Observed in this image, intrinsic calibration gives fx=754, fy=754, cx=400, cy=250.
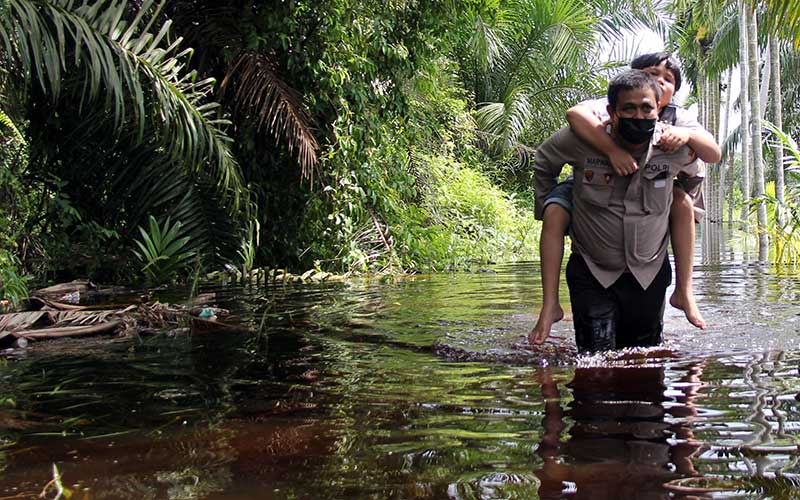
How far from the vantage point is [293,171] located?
29.3ft

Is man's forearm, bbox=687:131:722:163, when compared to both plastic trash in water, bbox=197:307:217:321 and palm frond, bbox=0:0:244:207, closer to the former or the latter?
plastic trash in water, bbox=197:307:217:321

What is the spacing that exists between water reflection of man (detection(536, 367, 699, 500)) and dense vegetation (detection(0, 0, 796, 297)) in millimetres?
4460

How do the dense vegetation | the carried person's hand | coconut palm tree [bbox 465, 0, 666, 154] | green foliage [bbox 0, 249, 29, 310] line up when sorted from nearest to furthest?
the carried person's hand, green foliage [bbox 0, 249, 29, 310], the dense vegetation, coconut palm tree [bbox 465, 0, 666, 154]

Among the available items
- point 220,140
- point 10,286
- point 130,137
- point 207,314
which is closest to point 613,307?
point 207,314

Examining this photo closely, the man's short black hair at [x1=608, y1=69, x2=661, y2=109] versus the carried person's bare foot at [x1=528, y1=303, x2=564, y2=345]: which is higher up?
the man's short black hair at [x1=608, y1=69, x2=661, y2=109]

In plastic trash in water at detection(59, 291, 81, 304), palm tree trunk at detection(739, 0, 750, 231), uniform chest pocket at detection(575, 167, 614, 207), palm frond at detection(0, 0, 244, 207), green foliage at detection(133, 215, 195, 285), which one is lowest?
plastic trash in water at detection(59, 291, 81, 304)

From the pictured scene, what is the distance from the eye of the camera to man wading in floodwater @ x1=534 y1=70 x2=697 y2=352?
344 centimetres

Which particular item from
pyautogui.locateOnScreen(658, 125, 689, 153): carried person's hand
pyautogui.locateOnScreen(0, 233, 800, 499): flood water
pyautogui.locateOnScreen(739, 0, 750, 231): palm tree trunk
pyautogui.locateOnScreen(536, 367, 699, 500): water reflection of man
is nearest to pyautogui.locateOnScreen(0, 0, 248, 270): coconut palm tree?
pyautogui.locateOnScreen(0, 233, 800, 499): flood water

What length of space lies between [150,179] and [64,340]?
4.09m

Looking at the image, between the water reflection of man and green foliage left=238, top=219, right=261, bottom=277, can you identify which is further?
green foliage left=238, top=219, right=261, bottom=277

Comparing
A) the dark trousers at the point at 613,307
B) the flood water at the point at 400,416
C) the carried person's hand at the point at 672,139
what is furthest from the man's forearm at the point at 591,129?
the flood water at the point at 400,416

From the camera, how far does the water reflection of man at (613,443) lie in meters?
1.69

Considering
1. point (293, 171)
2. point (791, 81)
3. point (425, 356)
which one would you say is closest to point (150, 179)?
point (293, 171)

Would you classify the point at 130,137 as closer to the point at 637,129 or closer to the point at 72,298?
the point at 72,298
